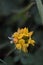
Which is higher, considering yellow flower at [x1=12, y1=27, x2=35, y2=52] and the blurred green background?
the blurred green background

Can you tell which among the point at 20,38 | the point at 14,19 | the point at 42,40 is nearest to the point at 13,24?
the point at 14,19

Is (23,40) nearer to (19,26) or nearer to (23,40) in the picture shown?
(23,40)

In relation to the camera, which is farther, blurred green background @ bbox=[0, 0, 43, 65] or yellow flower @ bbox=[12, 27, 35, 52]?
blurred green background @ bbox=[0, 0, 43, 65]

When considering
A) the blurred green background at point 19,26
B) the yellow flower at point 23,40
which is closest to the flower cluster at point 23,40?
the yellow flower at point 23,40

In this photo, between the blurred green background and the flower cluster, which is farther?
the blurred green background

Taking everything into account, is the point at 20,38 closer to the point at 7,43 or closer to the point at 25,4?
the point at 7,43

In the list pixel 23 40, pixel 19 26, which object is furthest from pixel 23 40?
pixel 19 26

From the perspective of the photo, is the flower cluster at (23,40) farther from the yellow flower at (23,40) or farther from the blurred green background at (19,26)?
the blurred green background at (19,26)

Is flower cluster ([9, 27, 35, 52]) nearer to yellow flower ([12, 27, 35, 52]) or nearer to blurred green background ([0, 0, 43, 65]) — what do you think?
yellow flower ([12, 27, 35, 52])

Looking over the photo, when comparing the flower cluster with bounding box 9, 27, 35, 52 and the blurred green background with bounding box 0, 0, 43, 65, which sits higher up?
the blurred green background with bounding box 0, 0, 43, 65

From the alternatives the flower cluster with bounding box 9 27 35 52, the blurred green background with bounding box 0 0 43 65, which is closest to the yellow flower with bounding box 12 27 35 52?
the flower cluster with bounding box 9 27 35 52
